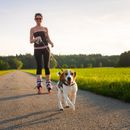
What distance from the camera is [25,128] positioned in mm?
5113

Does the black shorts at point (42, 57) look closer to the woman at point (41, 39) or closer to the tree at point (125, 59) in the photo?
the woman at point (41, 39)

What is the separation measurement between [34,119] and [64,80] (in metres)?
1.36

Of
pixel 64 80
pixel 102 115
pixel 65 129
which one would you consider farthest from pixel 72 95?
pixel 65 129

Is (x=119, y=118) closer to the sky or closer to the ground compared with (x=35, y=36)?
closer to the ground

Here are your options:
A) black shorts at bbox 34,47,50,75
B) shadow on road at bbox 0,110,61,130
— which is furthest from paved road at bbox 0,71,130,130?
black shorts at bbox 34,47,50,75

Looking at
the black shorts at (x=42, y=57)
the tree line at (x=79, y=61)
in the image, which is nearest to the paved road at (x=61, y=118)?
the black shorts at (x=42, y=57)

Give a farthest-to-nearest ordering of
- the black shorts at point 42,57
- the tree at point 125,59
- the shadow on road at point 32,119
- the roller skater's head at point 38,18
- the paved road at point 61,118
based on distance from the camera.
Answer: the tree at point 125,59 → the black shorts at point 42,57 → the roller skater's head at point 38,18 → the shadow on road at point 32,119 → the paved road at point 61,118

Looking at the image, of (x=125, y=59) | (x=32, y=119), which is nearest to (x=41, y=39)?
(x=32, y=119)

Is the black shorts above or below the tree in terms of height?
below

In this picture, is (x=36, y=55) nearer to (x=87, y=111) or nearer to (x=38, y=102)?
(x=38, y=102)

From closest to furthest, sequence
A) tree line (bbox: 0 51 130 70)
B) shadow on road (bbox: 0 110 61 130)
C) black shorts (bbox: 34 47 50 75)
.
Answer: shadow on road (bbox: 0 110 61 130), black shorts (bbox: 34 47 50 75), tree line (bbox: 0 51 130 70)

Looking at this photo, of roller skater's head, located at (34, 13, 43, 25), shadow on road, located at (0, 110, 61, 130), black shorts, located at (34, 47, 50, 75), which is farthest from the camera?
black shorts, located at (34, 47, 50, 75)

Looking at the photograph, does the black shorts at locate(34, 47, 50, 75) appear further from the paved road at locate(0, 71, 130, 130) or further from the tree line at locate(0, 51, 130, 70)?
the tree line at locate(0, 51, 130, 70)

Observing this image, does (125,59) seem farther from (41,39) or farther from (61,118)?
(61,118)
